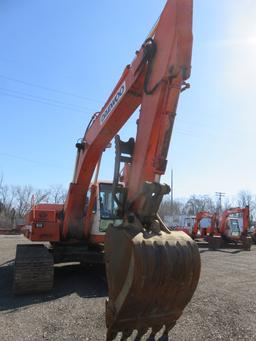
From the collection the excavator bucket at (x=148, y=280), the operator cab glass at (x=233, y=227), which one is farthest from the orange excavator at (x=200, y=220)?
the excavator bucket at (x=148, y=280)

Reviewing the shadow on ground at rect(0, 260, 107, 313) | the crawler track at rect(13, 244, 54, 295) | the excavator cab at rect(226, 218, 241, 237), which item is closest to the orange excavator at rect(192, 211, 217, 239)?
the excavator cab at rect(226, 218, 241, 237)

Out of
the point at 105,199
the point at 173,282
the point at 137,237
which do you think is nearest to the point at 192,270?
the point at 173,282

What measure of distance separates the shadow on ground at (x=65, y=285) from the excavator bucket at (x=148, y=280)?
352 centimetres

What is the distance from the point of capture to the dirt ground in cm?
575

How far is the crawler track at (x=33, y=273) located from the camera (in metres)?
8.27

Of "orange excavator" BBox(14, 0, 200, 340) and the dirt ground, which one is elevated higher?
"orange excavator" BBox(14, 0, 200, 340)

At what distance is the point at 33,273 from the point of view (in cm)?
838

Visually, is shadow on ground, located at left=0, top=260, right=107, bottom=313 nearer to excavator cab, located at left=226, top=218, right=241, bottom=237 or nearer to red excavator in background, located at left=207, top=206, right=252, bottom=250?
red excavator in background, located at left=207, top=206, right=252, bottom=250

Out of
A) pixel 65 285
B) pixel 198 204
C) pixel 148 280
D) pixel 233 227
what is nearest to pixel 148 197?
pixel 148 280

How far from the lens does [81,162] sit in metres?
8.88

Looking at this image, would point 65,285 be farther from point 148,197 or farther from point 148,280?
point 148,280

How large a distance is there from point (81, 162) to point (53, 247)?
2.47m

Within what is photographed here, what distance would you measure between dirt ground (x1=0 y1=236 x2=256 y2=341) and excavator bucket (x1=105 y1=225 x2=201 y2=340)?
53.6 inches

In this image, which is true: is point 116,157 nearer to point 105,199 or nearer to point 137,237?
point 137,237
